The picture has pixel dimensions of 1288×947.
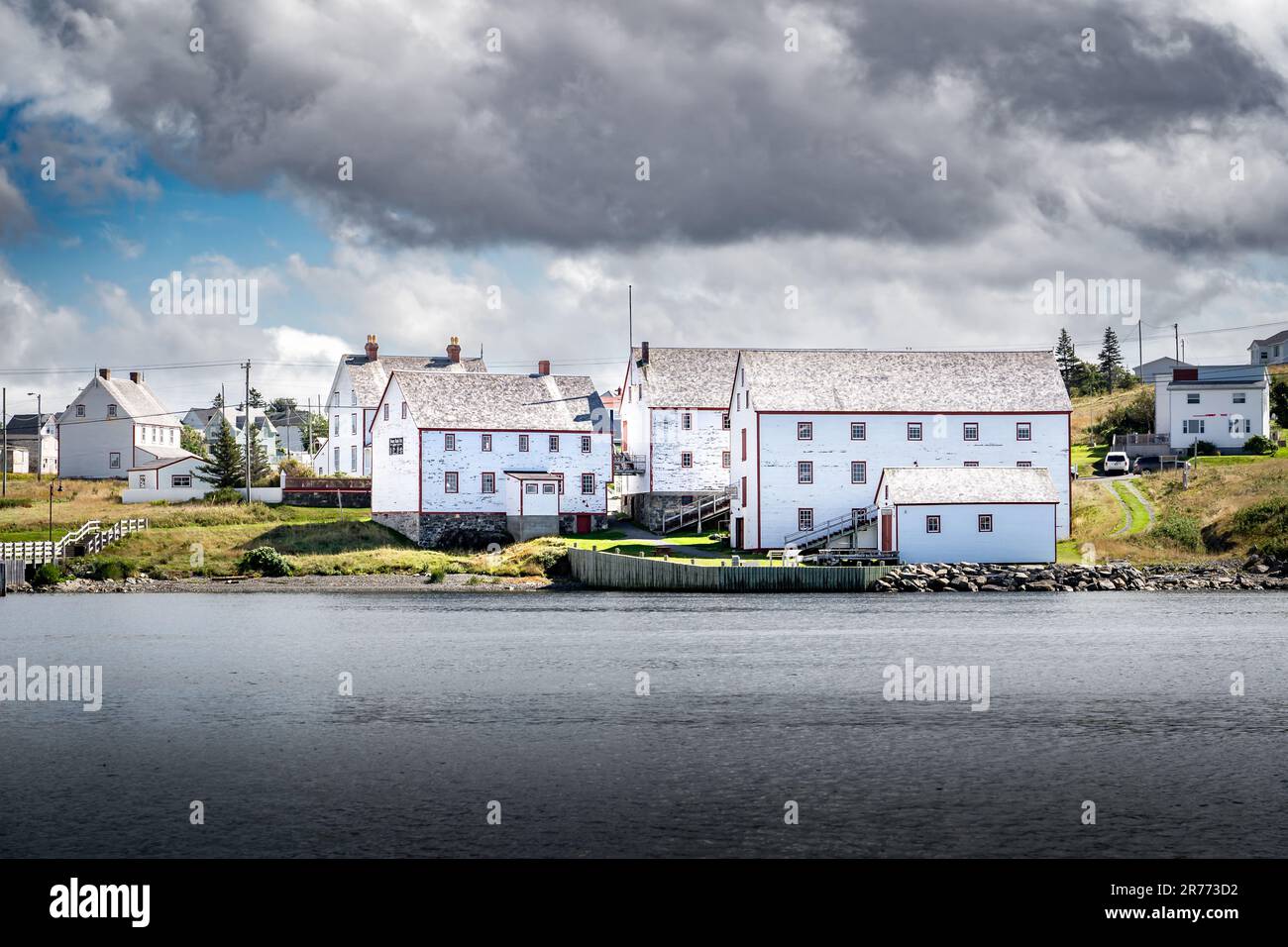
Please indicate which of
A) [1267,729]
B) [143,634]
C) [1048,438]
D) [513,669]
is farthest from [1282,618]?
[143,634]

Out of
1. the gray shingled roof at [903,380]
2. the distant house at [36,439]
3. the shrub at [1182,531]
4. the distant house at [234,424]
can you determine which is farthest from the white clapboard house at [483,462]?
the distant house at [36,439]

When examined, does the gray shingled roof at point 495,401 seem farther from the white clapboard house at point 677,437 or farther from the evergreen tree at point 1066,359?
the evergreen tree at point 1066,359

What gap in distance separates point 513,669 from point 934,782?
17310mm

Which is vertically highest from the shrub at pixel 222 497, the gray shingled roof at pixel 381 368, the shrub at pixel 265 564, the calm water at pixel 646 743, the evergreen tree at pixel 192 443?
the gray shingled roof at pixel 381 368

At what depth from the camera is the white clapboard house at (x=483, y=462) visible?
253ft

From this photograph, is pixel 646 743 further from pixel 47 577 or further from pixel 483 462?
pixel 47 577

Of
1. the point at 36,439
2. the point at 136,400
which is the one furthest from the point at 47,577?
the point at 36,439

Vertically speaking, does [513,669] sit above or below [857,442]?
below

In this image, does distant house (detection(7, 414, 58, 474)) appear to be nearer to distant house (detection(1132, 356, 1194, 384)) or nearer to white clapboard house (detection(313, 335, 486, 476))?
white clapboard house (detection(313, 335, 486, 476))

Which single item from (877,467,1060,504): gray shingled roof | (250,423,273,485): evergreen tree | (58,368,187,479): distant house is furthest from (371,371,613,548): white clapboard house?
(58,368,187,479): distant house

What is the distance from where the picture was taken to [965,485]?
68875mm

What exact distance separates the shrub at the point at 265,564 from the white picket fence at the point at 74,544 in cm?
841

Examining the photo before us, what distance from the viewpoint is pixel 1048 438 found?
244ft

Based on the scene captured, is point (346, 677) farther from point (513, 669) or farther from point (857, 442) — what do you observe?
point (857, 442)
